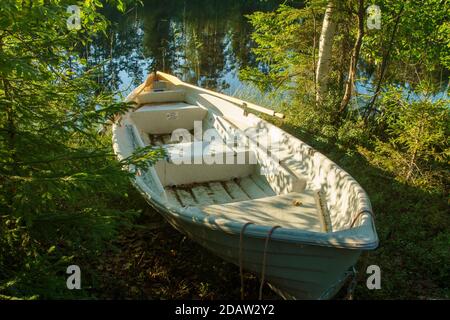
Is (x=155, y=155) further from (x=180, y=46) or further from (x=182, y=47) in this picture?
(x=180, y=46)

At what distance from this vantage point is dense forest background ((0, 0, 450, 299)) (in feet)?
10.6

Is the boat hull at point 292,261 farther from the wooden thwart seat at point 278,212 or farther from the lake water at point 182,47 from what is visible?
the lake water at point 182,47

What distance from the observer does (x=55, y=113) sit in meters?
3.80

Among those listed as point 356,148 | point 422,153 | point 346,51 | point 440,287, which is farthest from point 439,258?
point 346,51

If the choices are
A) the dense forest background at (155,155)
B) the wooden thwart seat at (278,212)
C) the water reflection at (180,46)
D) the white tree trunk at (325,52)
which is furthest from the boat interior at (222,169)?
the water reflection at (180,46)

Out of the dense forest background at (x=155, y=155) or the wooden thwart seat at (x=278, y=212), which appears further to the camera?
the wooden thwart seat at (x=278, y=212)

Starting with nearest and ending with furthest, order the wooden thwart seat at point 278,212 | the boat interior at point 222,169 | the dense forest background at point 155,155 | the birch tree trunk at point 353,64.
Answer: the dense forest background at point 155,155, the wooden thwart seat at point 278,212, the boat interior at point 222,169, the birch tree trunk at point 353,64

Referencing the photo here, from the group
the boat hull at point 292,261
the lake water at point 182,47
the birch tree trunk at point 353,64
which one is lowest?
the boat hull at point 292,261

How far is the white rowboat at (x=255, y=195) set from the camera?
11.4 feet

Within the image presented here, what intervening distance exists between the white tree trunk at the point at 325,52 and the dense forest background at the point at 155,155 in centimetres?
3

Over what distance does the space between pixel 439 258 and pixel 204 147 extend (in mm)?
3482

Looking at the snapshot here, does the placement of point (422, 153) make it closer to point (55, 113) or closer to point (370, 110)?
point (370, 110)

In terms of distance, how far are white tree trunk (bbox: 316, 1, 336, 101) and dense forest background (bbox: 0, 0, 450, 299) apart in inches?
1.1

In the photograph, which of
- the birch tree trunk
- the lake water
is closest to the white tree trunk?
the birch tree trunk
